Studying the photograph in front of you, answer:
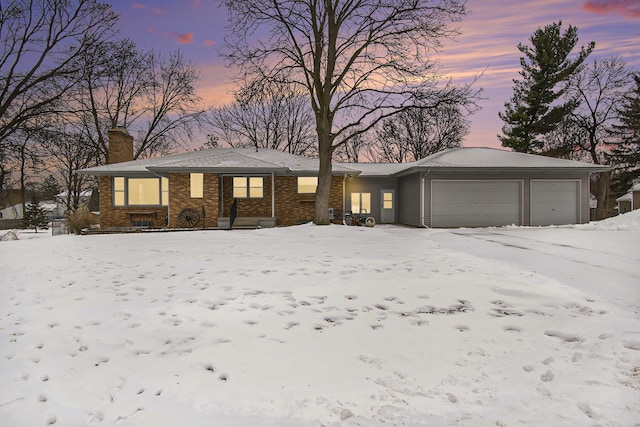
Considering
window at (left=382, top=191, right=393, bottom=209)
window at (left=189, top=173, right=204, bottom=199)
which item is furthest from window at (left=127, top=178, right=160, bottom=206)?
window at (left=382, top=191, right=393, bottom=209)

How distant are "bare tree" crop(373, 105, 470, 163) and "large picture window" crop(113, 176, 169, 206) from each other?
72.6 ft

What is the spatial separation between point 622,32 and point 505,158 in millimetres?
8364

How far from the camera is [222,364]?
299 cm

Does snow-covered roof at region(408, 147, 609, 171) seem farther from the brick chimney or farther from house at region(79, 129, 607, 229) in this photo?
the brick chimney

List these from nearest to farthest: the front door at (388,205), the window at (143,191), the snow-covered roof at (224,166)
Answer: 1. the snow-covered roof at (224,166)
2. the window at (143,191)
3. the front door at (388,205)

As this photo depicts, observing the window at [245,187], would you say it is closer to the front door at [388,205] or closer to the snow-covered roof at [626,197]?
the front door at [388,205]

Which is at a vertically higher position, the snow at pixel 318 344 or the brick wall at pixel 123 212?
the brick wall at pixel 123 212

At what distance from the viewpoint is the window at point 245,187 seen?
61.2ft

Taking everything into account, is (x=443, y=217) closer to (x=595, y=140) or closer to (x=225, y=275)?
(x=225, y=275)

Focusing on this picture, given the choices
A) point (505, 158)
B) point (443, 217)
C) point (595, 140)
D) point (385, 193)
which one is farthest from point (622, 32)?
point (595, 140)

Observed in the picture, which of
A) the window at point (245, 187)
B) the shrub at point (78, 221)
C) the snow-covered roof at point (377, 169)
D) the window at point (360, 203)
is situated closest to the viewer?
the shrub at point (78, 221)

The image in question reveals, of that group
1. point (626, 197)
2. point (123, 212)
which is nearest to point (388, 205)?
point (123, 212)

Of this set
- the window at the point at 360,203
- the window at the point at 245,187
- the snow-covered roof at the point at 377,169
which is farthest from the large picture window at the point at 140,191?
the snow-covered roof at the point at 377,169

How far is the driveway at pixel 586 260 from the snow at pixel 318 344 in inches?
3.1
